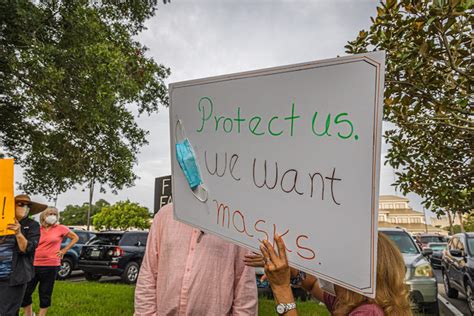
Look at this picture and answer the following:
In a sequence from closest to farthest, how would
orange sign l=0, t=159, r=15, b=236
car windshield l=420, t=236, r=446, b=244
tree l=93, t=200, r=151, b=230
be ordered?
1. orange sign l=0, t=159, r=15, b=236
2. car windshield l=420, t=236, r=446, b=244
3. tree l=93, t=200, r=151, b=230

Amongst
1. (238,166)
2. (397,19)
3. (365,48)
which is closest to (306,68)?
(238,166)

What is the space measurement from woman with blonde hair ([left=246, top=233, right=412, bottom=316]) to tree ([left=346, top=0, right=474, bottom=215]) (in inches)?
82.8

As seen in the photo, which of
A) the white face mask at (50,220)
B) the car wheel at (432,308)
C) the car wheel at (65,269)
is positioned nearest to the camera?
the white face mask at (50,220)

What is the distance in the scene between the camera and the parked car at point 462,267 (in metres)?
6.95

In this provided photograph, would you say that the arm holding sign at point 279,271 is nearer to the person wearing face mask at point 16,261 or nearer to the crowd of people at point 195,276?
the crowd of people at point 195,276

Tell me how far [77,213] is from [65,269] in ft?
259

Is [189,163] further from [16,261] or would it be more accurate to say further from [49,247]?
[49,247]

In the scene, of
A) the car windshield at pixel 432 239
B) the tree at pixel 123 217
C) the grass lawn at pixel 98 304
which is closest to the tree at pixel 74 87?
the grass lawn at pixel 98 304

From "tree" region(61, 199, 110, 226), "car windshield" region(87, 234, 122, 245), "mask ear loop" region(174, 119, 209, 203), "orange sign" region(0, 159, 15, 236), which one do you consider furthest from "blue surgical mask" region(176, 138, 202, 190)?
"tree" region(61, 199, 110, 226)

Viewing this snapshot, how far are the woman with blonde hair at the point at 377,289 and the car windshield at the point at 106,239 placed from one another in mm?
10797

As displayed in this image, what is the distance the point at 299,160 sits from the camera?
4.33 ft

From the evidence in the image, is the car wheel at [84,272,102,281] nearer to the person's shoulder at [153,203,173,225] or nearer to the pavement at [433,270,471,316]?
the pavement at [433,270,471,316]

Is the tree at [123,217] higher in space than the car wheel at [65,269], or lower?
lower

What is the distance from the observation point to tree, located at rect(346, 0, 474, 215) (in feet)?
10.5
